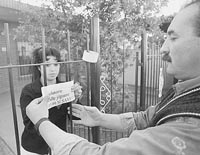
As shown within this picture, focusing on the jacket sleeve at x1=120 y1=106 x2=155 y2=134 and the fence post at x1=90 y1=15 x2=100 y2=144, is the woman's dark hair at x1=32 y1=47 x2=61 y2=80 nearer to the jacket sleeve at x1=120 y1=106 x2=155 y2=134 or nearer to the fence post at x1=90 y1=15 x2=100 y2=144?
the fence post at x1=90 y1=15 x2=100 y2=144

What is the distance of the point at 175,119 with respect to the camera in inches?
29.6

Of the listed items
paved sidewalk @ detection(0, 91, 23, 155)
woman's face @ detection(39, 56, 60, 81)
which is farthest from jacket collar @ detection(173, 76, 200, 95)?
paved sidewalk @ detection(0, 91, 23, 155)

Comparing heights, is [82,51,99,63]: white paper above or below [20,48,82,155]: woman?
above

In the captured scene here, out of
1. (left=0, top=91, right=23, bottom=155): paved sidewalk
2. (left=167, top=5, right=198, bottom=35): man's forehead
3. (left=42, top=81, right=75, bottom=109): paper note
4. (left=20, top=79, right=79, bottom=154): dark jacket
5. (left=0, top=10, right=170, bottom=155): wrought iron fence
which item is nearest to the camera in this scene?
(left=167, top=5, right=198, bottom=35): man's forehead

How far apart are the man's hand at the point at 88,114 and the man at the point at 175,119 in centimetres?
46

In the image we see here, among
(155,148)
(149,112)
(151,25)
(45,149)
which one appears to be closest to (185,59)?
(155,148)

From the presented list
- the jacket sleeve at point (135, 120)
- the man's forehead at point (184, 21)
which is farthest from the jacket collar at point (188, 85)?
the jacket sleeve at point (135, 120)

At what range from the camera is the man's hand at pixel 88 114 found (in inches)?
56.9

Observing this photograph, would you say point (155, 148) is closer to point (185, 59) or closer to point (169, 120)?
point (169, 120)

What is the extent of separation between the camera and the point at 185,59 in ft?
2.73

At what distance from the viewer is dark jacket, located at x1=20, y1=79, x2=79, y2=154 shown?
1.38 meters

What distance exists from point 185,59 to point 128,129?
0.77 m

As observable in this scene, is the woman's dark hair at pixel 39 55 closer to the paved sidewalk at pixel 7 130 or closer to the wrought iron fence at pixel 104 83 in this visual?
the wrought iron fence at pixel 104 83

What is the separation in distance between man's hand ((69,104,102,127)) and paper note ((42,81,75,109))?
169 millimetres
